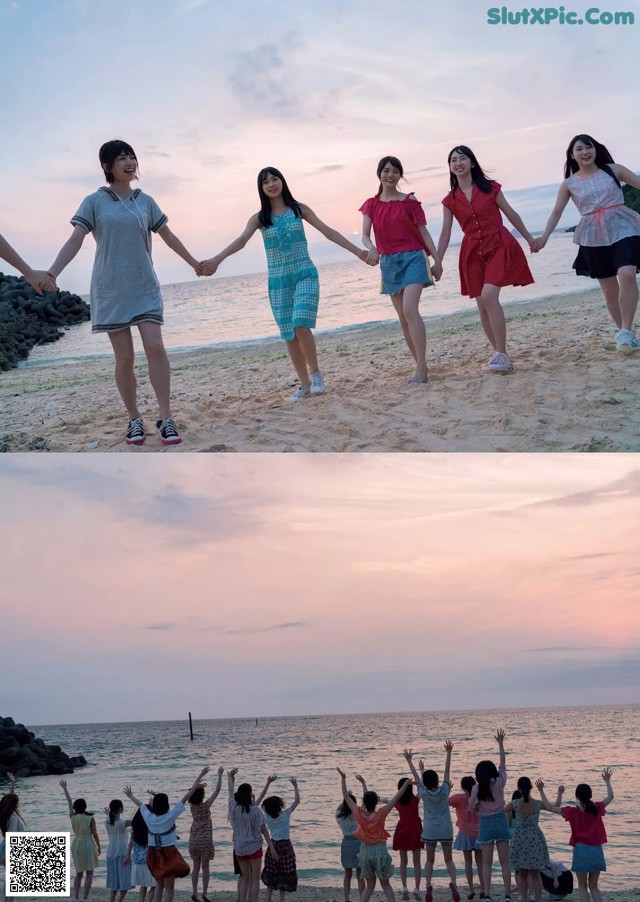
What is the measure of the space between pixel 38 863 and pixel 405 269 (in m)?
A: 4.16

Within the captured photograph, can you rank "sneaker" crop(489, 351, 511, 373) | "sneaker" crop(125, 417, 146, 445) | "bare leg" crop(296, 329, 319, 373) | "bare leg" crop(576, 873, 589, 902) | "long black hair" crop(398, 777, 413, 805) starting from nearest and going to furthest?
"bare leg" crop(576, 873, 589, 902)
"long black hair" crop(398, 777, 413, 805)
"sneaker" crop(125, 417, 146, 445)
"bare leg" crop(296, 329, 319, 373)
"sneaker" crop(489, 351, 511, 373)

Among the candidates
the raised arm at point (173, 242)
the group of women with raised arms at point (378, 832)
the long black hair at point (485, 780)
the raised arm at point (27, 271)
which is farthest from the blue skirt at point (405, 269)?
the long black hair at point (485, 780)

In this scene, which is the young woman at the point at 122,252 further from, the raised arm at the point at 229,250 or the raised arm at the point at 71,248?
the raised arm at the point at 229,250

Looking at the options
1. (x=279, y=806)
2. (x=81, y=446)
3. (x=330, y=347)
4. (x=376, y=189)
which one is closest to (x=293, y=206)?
(x=376, y=189)

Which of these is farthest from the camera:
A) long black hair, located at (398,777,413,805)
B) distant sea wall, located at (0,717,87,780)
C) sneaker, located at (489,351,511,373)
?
distant sea wall, located at (0,717,87,780)

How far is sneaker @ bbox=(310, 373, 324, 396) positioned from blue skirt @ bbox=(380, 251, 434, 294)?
2.29 feet

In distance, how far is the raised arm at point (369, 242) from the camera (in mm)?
5827

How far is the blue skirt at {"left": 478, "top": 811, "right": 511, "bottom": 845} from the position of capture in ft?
16.6

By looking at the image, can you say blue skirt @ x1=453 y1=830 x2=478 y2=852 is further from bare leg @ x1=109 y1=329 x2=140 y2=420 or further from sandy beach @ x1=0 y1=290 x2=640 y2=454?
bare leg @ x1=109 y1=329 x2=140 y2=420

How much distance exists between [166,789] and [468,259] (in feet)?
56.5

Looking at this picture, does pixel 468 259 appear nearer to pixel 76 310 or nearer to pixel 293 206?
pixel 293 206

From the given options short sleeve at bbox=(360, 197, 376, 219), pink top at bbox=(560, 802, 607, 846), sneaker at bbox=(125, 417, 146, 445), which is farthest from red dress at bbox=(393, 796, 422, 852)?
short sleeve at bbox=(360, 197, 376, 219)

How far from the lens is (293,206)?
5.74 meters

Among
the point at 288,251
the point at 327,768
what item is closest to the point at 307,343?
the point at 288,251
